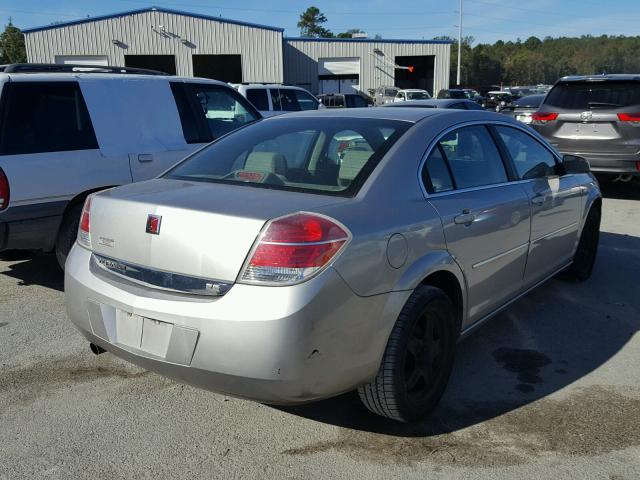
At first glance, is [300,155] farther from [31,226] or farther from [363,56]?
[363,56]

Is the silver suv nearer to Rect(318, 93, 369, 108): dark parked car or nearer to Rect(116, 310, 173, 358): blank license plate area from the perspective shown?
Rect(116, 310, 173, 358): blank license plate area

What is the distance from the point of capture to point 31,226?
4.70m

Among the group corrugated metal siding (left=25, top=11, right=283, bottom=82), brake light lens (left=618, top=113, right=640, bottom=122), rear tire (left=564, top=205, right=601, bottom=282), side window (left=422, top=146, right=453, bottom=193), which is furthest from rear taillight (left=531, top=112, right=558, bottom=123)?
corrugated metal siding (left=25, top=11, right=283, bottom=82)

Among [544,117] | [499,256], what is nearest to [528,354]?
[499,256]

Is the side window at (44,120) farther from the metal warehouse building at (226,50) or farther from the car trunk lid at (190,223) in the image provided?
the metal warehouse building at (226,50)

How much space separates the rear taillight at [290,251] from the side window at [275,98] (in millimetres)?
13955

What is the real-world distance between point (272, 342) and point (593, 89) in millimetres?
8573

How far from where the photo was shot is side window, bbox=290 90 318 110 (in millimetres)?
16761

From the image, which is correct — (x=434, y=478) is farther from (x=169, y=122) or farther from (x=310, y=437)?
(x=169, y=122)

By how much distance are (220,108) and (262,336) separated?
4781 mm

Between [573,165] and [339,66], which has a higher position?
[339,66]

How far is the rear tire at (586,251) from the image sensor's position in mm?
5422

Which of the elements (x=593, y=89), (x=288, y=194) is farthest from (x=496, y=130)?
(x=593, y=89)

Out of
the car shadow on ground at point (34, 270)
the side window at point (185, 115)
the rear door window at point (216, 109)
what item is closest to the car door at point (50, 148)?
the car shadow on ground at point (34, 270)
